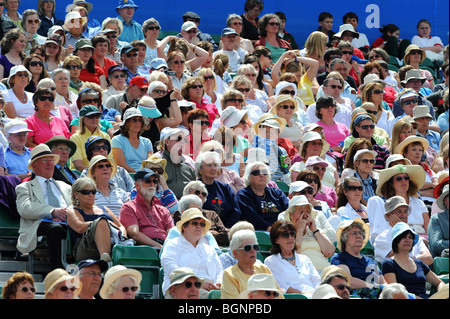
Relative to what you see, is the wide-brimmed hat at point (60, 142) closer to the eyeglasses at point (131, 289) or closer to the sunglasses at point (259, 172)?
the sunglasses at point (259, 172)

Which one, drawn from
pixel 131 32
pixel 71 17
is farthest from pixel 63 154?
pixel 131 32

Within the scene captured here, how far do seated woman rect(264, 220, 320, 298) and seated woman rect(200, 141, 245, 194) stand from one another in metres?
1.45

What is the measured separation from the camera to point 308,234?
8453 millimetres

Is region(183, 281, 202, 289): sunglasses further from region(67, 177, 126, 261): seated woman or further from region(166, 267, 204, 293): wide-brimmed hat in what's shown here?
region(67, 177, 126, 261): seated woman

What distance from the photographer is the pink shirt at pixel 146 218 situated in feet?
27.0

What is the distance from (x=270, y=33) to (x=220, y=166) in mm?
5636

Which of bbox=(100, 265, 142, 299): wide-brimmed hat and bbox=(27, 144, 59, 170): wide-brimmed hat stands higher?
bbox=(27, 144, 59, 170): wide-brimmed hat

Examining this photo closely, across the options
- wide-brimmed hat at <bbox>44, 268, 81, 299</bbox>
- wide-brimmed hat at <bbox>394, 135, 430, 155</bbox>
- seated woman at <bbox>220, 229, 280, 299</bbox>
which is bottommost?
wide-brimmed hat at <bbox>44, 268, 81, 299</bbox>

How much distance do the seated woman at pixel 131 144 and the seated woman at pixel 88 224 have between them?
148 cm

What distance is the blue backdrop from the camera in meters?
15.4

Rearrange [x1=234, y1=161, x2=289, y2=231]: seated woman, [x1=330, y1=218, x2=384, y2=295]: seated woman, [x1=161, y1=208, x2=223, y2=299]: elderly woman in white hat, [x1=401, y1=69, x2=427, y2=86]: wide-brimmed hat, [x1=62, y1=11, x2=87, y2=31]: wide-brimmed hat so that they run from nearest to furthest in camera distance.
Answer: [x1=161, y1=208, x2=223, y2=299]: elderly woman in white hat, [x1=330, y1=218, x2=384, y2=295]: seated woman, [x1=234, y1=161, x2=289, y2=231]: seated woman, [x1=62, y1=11, x2=87, y2=31]: wide-brimmed hat, [x1=401, y1=69, x2=427, y2=86]: wide-brimmed hat

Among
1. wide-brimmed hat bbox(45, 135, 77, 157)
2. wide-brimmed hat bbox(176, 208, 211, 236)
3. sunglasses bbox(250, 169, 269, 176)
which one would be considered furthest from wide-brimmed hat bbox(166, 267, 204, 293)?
wide-brimmed hat bbox(45, 135, 77, 157)

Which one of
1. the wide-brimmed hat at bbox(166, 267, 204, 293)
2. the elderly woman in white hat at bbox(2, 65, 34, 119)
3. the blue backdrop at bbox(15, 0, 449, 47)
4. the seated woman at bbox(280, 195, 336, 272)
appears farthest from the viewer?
the blue backdrop at bbox(15, 0, 449, 47)

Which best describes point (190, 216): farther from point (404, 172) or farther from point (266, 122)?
point (266, 122)
